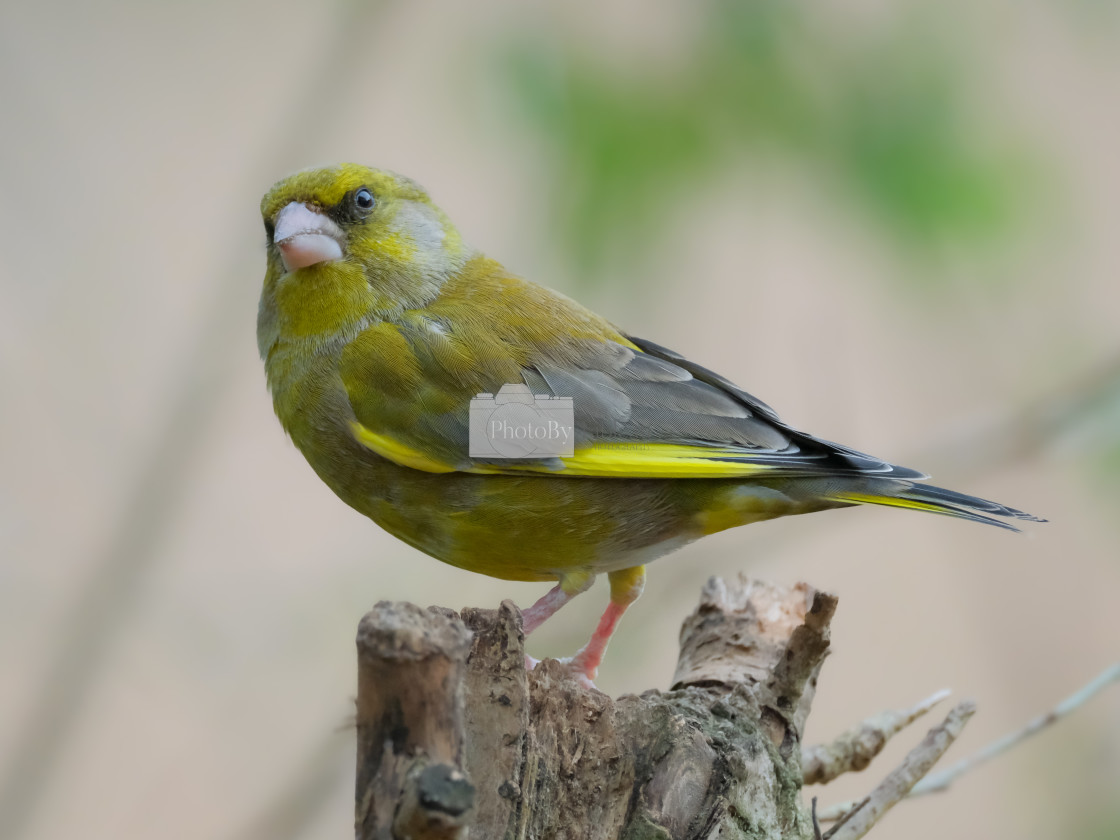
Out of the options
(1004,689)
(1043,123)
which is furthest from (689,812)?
(1043,123)

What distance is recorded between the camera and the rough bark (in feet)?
5.01

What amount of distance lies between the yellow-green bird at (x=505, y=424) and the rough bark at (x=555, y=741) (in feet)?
1.30

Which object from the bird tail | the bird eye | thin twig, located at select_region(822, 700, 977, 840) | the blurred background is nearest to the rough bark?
thin twig, located at select_region(822, 700, 977, 840)

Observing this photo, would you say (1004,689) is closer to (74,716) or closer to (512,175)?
(512,175)

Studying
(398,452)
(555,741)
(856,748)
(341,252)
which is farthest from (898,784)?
(341,252)

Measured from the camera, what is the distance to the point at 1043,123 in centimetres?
415

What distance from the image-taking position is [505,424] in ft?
8.63

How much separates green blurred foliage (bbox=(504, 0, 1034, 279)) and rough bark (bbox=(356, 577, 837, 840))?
4.74ft

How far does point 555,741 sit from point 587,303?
6.52ft

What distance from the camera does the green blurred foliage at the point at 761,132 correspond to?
3.31m

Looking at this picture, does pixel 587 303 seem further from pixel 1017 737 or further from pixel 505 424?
pixel 1017 737

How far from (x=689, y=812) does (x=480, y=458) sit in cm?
95

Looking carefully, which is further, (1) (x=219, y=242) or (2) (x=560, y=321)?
(1) (x=219, y=242)

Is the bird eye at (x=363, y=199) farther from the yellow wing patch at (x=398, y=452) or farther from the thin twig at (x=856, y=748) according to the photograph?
the thin twig at (x=856, y=748)
